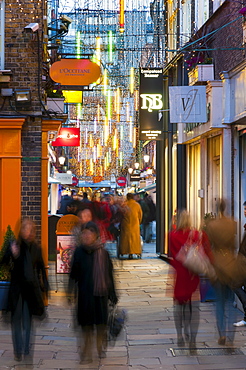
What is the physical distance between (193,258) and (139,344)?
5.28 ft

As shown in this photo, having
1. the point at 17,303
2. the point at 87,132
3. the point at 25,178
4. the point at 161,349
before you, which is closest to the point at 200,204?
the point at 25,178

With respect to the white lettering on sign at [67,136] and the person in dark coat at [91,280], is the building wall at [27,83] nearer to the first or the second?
the person in dark coat at [91,280]

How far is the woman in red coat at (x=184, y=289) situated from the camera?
29.2ft

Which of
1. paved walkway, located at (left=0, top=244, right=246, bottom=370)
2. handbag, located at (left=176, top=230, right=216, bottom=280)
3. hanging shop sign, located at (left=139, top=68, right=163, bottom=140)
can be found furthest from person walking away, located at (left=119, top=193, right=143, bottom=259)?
handbag, located at (left=176, top=230, right=216, bottom=280)

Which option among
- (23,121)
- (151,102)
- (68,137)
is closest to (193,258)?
(23,121)

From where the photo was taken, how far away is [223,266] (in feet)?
30.2

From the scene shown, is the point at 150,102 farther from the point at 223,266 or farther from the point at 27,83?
the point at 223,266

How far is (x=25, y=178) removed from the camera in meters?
13.7

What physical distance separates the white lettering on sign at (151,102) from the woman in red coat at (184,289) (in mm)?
12107

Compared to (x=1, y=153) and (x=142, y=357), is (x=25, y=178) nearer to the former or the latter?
(x=1, y=153)

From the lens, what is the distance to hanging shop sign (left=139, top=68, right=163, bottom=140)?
20.8 meters

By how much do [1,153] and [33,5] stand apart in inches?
120

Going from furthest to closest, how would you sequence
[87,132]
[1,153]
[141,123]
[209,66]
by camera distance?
[87,132]
[141,123]
[209,66]
[1,153]

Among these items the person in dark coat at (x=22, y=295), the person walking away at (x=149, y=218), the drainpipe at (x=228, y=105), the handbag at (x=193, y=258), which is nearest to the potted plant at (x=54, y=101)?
the drainpipe at (x=228, y=105)
